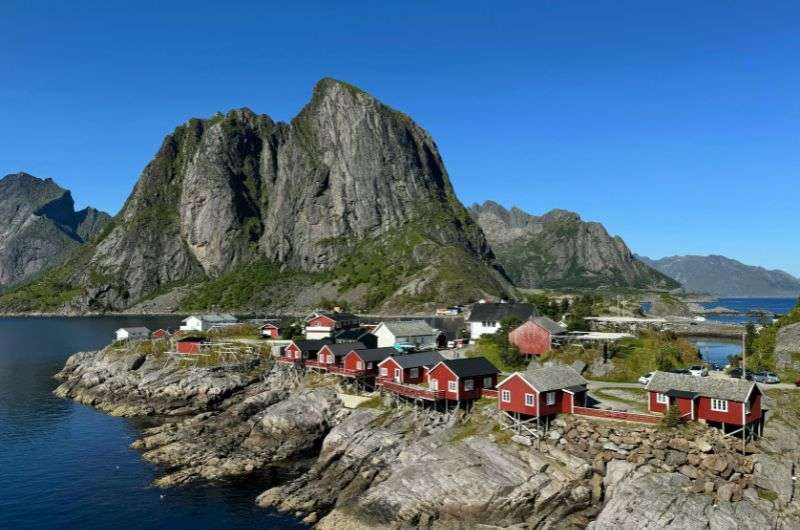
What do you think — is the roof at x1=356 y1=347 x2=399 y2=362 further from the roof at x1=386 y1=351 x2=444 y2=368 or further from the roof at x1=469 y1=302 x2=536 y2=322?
the roof at x1=469 y1=302 x2=536 y2=322

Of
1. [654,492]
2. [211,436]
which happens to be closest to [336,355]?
[211,436]

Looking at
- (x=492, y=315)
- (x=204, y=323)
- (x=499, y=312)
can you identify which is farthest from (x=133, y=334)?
(x=499, y=312)

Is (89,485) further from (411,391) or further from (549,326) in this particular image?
(549,326)

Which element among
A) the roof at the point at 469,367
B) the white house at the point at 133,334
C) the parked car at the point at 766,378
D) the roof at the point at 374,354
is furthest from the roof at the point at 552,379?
the white house at the point at 133,334

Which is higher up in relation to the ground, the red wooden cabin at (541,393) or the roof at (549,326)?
the roof at (549,326)

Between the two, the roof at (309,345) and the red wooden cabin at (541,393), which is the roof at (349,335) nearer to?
the roof at (309,345)

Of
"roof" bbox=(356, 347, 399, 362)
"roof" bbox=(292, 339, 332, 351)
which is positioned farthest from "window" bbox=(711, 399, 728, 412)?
"roof" bbox=(292, 339, 332, 351)
